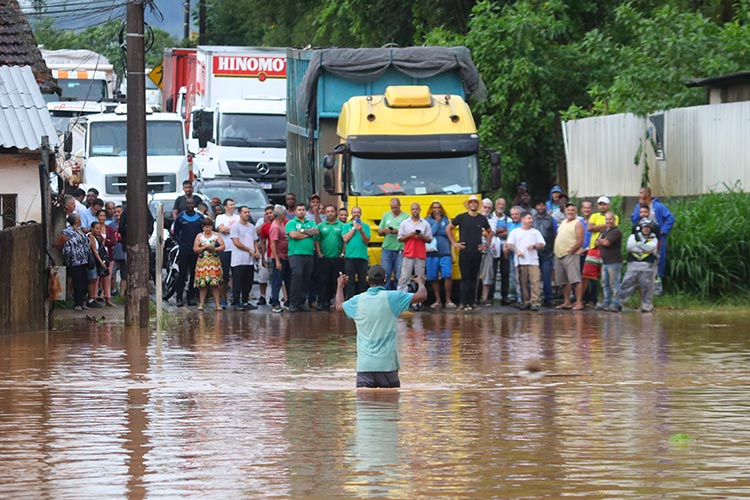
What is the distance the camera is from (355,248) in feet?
83.1

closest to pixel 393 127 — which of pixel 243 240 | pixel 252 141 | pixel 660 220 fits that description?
pixel 243 240

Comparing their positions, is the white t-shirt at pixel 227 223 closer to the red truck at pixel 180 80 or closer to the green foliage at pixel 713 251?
the green foliage at pixel 713 251

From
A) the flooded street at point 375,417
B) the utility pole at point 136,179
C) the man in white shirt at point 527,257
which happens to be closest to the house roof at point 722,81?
the man in white shirt at point 527,257

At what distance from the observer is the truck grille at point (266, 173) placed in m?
39.2

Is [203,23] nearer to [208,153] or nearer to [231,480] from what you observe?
[208,153]

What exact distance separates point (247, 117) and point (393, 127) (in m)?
13.4

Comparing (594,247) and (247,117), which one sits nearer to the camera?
(594,247)

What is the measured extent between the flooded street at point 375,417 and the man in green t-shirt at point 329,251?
4708 mm

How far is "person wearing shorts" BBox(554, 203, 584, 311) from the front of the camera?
25.2m

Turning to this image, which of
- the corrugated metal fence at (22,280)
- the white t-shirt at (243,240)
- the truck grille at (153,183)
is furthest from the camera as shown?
the truck grille at (153,183)

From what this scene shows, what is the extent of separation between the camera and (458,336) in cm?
2062

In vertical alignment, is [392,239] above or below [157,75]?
below

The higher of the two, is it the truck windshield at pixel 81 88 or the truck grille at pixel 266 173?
the truck windshield at pixel 81 88

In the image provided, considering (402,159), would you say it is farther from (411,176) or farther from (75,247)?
(75,247)
